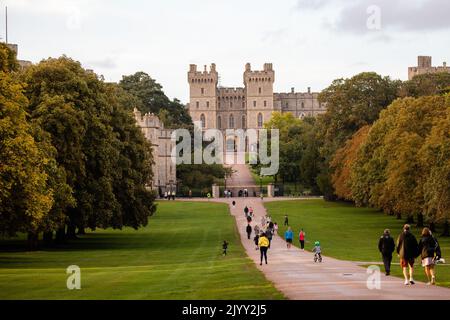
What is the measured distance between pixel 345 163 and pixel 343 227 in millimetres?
18544

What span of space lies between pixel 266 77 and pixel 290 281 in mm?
174841

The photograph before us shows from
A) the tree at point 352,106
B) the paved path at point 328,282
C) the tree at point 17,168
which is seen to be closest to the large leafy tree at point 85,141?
the tree at point 17,168

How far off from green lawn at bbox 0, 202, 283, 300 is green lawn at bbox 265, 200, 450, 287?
168 inches

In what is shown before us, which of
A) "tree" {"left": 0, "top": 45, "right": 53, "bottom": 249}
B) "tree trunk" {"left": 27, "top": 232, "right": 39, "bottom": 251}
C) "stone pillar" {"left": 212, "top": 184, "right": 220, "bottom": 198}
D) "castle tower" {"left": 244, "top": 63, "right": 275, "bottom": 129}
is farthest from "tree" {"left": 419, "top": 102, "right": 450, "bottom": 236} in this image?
"castle tower" {"left": 244, "top": 63, "right": 275, "bottom": 129}

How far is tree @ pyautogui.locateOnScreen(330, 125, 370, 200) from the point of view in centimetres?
8407

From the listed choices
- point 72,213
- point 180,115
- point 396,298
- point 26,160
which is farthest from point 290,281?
point 180,115

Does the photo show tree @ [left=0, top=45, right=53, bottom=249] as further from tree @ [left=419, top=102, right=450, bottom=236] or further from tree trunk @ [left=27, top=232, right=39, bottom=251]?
tree @ [left=419, top=102, right=450, bottom=236]

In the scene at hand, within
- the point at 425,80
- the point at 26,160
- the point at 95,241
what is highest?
the point at 425,80

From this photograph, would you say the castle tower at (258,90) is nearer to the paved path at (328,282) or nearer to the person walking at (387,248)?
the paved path at (328,282)

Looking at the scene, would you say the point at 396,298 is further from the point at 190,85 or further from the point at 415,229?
the point at 190,85

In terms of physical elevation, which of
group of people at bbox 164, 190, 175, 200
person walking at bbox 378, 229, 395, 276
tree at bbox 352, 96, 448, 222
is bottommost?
person walking at bbox 378, 229, 395, 276

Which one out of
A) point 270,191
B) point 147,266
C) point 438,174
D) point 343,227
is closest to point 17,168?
point 147,266

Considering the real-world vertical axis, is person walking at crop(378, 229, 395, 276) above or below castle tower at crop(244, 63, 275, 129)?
below
